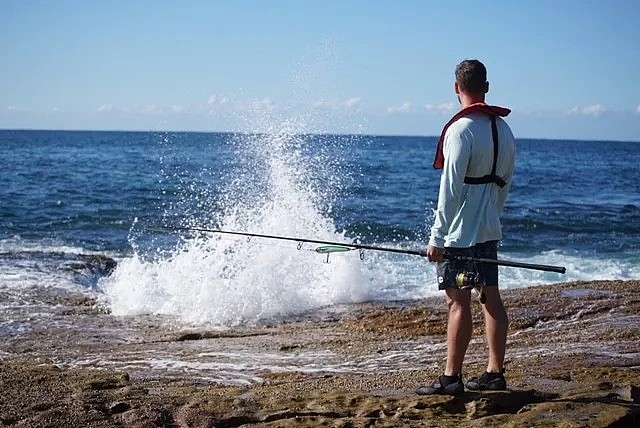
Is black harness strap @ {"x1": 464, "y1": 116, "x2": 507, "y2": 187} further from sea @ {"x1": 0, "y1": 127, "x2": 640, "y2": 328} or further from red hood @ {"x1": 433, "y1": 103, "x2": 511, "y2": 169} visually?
sea @ {"x1": 0, "y1": 127, "x2": 640, "y2": 328}

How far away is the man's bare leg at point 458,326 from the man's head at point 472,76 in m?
1.16

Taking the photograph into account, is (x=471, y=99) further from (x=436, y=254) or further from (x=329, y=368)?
(x=329, y=368)

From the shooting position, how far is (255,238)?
1145 centimetres

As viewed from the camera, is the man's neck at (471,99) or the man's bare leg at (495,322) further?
the man's bare leg at (495,322)

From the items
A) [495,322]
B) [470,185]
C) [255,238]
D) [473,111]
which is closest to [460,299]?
[495,322]

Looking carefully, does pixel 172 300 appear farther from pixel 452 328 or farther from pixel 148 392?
pixel 452 328

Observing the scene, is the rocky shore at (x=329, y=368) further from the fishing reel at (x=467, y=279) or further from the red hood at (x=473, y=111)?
the red hood at (x=473, y=111)

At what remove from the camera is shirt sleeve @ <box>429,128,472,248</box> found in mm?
4359

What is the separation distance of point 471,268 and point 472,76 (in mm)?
1093

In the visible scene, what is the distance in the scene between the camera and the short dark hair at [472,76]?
445cm

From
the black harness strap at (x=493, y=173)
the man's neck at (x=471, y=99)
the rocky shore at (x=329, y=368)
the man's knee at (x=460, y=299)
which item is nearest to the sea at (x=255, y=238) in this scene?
the rocky shore at (x=329, y=368)

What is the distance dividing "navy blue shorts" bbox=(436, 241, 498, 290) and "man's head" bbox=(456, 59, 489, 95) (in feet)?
2.92

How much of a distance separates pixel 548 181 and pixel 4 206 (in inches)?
886

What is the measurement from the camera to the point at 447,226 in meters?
4.51
